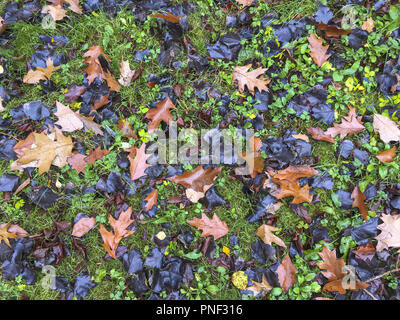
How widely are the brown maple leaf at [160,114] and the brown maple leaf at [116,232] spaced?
2.28ft

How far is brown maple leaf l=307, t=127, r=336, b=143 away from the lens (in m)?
2.39

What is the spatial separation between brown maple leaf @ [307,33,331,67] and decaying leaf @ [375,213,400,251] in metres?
1.37

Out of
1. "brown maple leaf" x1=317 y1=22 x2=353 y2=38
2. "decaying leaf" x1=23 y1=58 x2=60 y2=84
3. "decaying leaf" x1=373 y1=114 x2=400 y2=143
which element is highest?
"brown maple leaf" x1=317 y1=22 x2=353 y2=38

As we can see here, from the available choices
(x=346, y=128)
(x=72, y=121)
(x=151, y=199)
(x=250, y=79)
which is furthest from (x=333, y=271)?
(x=72, y=121)

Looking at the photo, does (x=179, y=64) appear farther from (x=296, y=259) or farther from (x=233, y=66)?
(x=296, y=259)

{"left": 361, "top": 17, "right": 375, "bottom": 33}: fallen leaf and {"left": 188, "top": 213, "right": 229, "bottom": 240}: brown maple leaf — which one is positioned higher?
{"left": 361, "top": 17, "right": 375, "bottom": 33}: fallen leaf

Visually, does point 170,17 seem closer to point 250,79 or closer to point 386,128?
point 250,79

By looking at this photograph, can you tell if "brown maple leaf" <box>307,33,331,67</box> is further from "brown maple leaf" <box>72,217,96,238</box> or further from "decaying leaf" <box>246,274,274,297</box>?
"brown maple leaf" <box>72,217,96,238</box>

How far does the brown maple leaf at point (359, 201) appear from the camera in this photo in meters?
2.25

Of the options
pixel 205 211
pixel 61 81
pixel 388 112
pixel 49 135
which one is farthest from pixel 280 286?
pixel 61 81

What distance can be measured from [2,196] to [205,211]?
1645 mm

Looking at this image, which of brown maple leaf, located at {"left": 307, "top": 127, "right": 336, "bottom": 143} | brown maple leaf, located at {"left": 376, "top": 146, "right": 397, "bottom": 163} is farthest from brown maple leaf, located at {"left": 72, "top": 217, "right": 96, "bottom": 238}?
brown maple leaf, located at {"left": 376, "top": 146, "right": 397, "bottom": 163}

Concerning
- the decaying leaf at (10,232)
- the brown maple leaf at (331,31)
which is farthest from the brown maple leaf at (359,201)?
the decaying leaf at (10,232)

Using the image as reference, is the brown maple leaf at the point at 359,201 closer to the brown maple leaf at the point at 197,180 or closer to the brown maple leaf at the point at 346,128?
the brown maple leaf at the point at 346,128
